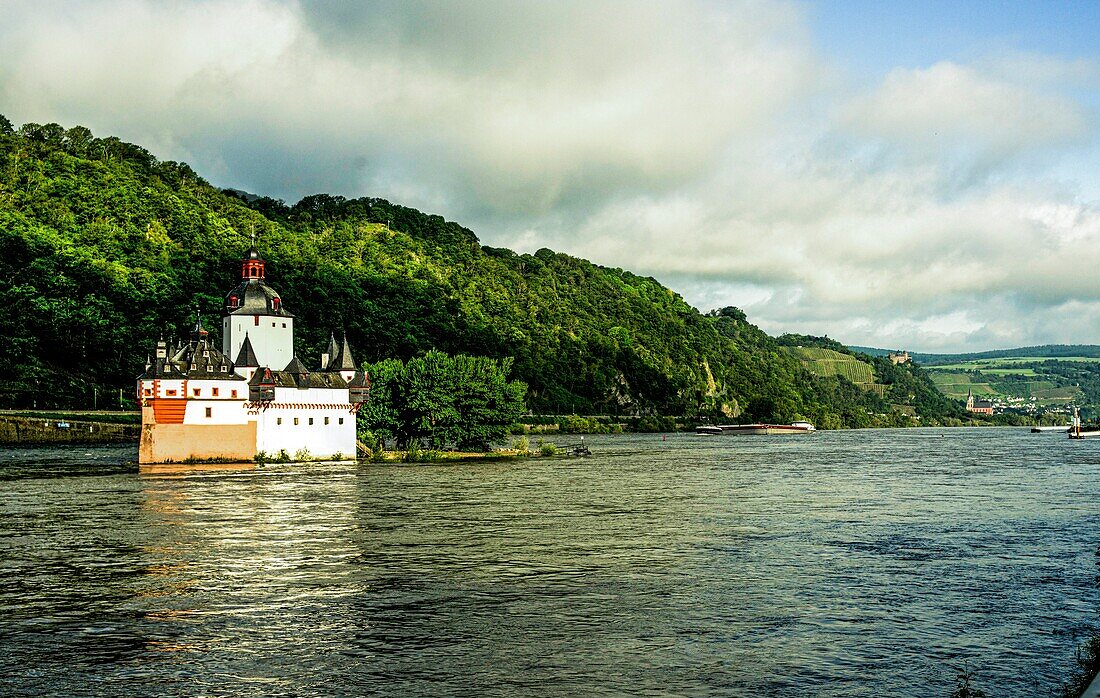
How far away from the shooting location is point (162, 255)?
157750mm

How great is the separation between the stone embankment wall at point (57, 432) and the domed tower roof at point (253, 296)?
116 feet

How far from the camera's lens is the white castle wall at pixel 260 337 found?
3386 inches

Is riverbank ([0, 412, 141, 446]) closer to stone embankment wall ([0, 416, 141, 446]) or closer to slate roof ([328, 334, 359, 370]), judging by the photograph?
stone embankment wall ([0, 416, 141, 446])

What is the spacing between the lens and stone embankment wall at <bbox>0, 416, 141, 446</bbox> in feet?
380

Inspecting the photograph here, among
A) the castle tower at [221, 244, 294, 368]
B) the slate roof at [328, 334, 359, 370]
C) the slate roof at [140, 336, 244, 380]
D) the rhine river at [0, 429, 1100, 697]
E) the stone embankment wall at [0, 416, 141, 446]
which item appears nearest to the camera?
the rhine river at [0, 429, 1100, 697]

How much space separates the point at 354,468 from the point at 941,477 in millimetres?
43690

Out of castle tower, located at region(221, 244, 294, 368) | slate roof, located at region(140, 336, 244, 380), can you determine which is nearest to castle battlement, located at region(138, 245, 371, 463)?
slate roof, located at region(140, 336, 244, 380)

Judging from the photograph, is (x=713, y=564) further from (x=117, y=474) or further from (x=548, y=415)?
(x=548, y=415)

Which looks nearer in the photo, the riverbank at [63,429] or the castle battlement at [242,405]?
the castle battlement at [242,405]

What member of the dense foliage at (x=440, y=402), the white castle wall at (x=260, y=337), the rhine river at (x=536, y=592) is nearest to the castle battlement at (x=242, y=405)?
the white castle wall at (x=260, y=337)

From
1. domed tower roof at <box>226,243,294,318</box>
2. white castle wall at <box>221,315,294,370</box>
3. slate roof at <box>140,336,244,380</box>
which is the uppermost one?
domed tower roof at <box>226,243,294,318</box>

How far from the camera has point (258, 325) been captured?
8681cm

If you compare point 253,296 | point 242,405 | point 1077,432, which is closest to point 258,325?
point 253,296

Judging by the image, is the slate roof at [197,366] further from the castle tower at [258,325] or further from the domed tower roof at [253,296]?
the domed tower roof at [253,296]
